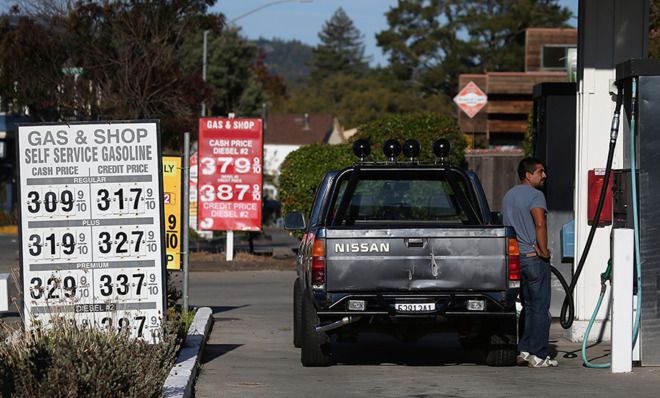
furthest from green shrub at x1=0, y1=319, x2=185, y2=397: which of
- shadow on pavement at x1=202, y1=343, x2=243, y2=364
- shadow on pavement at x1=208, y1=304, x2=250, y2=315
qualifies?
shadow on pavement at x1=208, y1=304, x2=250, y2=315

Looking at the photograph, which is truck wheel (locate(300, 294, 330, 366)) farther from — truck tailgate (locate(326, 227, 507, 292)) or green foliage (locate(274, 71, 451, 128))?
green foliage (locate(274, 71, 451, 128))

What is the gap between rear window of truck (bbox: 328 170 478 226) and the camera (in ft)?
41.6

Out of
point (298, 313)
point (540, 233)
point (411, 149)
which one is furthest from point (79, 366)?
point (411, 149)

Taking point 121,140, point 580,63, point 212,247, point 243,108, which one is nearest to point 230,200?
point 212,247

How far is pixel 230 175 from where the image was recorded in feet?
89.8

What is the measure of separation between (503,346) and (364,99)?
84.2 meters

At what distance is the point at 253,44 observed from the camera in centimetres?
8512

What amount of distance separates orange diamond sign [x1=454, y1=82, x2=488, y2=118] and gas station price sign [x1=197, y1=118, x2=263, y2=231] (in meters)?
6.09

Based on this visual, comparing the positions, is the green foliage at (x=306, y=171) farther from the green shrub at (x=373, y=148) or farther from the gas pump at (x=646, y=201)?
the gas pump at (x=646, y=201)

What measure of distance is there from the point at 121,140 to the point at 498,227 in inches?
132

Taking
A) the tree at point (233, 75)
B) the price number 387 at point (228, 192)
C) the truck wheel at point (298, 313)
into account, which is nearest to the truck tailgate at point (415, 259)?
the truck wheel at point (298, 313)

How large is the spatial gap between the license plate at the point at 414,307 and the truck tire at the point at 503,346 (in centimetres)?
87

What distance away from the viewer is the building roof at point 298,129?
102312 mm

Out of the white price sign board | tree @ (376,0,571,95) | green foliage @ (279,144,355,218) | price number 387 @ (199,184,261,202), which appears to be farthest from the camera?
tree @ (376,0,571,95)
